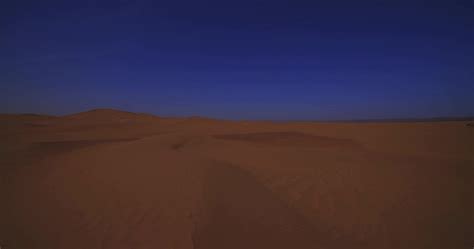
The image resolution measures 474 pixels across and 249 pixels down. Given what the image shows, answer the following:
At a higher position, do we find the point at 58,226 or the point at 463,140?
the point at 463,140

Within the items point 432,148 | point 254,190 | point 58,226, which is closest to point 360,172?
point 254,190

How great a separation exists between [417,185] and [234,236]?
162 inches

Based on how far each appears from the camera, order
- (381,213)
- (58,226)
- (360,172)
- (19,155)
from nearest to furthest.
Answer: (58,226), (381,213), (360,172), (19,155)

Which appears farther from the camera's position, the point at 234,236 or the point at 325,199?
the point at 325,199

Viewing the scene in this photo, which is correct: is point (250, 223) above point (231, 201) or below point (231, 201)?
below

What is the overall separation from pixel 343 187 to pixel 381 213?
1.05 meters

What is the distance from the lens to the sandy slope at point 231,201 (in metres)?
3.41

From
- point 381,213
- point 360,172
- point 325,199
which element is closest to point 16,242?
point 325,199

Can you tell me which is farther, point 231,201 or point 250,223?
point 231,201

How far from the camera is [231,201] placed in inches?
173

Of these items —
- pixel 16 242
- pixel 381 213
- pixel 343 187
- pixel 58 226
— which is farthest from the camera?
pixel 343 187

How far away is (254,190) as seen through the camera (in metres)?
4.97

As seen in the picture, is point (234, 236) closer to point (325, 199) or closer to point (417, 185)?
Result: point (325, 199)

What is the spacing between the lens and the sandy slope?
3.41 m
